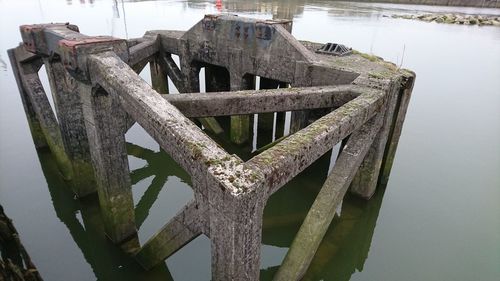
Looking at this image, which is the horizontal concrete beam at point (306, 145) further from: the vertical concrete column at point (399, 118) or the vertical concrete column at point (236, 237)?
the vertical concrete column at point (399, 118)

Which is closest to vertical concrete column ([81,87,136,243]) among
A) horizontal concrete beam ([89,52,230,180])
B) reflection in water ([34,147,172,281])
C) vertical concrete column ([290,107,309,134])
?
horizontal concrete beam ([89,52,230,180])

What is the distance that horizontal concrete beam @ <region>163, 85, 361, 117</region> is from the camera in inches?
169

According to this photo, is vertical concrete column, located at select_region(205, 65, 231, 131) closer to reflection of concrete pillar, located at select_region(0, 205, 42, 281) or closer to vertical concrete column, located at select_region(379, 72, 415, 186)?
vertical concrete column, located at select_region(379, 72, 415, 186)

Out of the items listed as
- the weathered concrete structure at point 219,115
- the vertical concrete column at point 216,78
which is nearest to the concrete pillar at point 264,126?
the weathered concrete structure at point 219,115

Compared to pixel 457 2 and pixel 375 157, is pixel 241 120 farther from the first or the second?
Answer: pixel 457 2

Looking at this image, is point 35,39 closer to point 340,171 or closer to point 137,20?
point 340,171

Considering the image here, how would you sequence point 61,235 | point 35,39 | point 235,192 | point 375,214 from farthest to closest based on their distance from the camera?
1. point 375,214
2. point 61,235
3. point 35,39
4. point 235,192

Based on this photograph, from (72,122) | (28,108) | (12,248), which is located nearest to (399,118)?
(72,122)

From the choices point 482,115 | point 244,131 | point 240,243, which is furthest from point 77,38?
point 482,115

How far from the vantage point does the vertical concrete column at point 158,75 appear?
35.0 feet

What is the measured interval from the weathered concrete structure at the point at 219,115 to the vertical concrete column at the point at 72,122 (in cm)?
2

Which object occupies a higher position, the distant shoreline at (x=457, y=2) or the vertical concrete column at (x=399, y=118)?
the distant shoreline at (x=457, y=2)

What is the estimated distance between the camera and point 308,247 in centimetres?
393

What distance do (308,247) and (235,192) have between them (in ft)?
6.67
